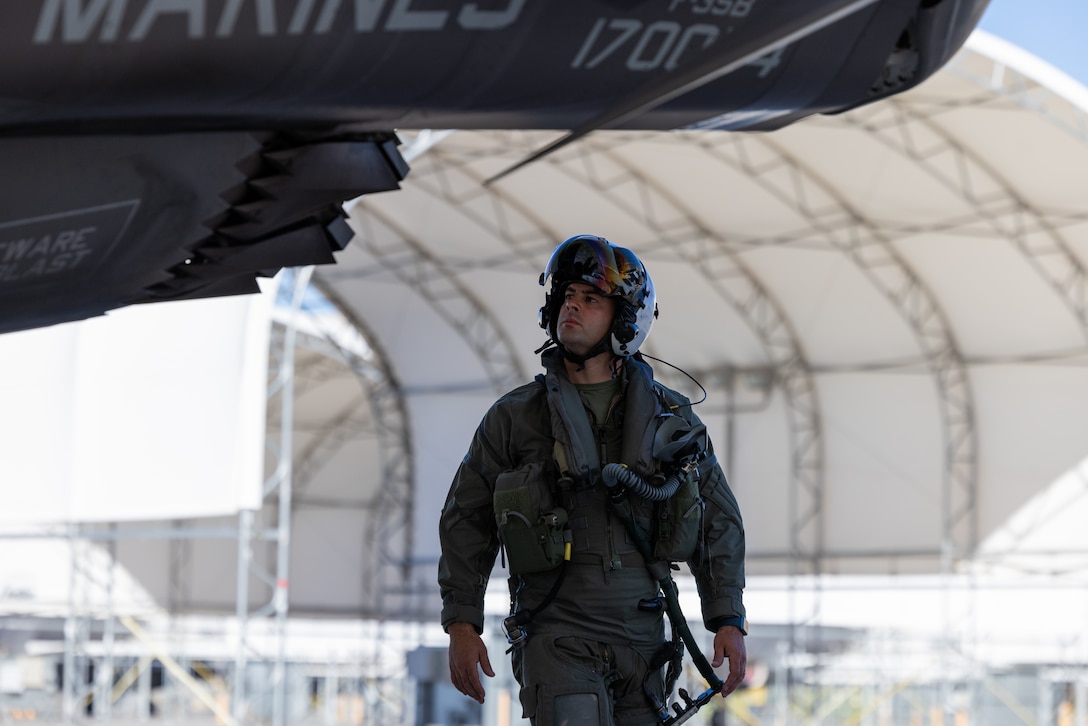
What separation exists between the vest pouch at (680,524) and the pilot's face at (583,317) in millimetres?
609

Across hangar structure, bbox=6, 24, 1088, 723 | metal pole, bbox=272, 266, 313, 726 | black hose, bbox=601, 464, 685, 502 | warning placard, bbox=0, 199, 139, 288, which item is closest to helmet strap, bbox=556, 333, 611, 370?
black hose, bbox=601, 464, 685, 502

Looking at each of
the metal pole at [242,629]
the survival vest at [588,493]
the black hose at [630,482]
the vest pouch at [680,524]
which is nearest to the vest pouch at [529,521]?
the survival vest at [588,493]

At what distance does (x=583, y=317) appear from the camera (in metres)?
5.05

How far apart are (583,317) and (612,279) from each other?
0.17 m

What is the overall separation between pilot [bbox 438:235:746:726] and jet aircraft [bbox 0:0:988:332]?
2.32 feet

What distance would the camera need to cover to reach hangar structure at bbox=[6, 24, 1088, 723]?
83.9ft

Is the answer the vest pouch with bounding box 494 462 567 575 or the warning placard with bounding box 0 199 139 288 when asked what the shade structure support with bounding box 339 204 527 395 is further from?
the vest pouch with bounding box 494 462 567 575

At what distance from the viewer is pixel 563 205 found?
29047 millimetres

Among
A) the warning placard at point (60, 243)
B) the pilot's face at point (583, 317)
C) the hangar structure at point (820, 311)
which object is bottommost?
the pilot's face at point (583, 317)

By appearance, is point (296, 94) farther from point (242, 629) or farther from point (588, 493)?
point (242, 629)

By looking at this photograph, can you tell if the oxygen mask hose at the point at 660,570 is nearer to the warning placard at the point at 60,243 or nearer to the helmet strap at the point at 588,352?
the helmet strap at the point at 588,352

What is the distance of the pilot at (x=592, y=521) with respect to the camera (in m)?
4.75

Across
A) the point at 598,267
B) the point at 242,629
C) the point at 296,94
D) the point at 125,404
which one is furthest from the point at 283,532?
the point at 296,94

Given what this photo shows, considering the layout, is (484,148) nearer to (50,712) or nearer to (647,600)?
(50,712)
